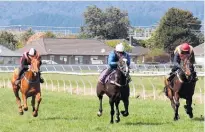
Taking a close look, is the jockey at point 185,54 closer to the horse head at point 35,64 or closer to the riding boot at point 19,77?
the horse head at point 35,64

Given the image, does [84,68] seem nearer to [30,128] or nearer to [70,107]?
[70,107]

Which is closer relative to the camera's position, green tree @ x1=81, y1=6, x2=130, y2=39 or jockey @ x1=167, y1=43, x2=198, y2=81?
jockey @ x1=167, y1=43, x2=198, y2=81

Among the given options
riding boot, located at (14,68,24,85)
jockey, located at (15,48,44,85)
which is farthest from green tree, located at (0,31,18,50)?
Answer: jockey, located at (15,48,44,85)

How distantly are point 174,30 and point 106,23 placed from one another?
27.5m

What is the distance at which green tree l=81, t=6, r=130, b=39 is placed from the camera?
377 ft

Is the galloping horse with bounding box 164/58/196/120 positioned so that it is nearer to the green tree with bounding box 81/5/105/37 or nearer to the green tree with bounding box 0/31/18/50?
the green tree with bounding box 0/31/18/50

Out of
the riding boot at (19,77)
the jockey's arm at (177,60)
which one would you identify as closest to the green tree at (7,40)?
the riding boot at (19,77)

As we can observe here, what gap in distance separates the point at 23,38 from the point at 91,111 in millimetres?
107430

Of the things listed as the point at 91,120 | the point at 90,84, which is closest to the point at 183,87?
the point at 91,120

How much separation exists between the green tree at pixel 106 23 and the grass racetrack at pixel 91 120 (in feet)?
310

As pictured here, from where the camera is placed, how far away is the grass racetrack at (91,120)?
13.3 meters

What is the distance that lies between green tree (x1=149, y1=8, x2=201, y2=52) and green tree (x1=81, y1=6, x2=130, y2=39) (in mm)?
21207

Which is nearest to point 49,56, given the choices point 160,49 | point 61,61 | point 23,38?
point 61,61

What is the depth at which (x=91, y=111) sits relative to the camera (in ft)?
59.6
